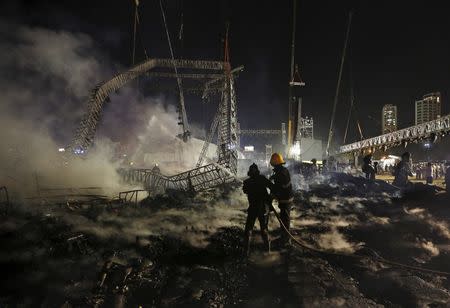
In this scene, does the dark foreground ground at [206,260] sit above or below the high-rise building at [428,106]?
below

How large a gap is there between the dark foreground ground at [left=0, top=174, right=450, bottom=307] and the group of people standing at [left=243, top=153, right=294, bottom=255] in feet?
1.31

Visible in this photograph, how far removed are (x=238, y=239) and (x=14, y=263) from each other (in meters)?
4.37

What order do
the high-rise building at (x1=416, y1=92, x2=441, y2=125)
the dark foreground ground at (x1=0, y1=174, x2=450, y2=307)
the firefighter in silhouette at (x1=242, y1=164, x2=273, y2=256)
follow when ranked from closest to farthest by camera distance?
the dark foreground ground at (x1=0, y1=174, x2=450, y2=307), the firefighter in silhouette at (x1=242, y1=164, x2=273, y2=256), the high-rise building at (x1=416, y1=92, x2=441, y2=125)

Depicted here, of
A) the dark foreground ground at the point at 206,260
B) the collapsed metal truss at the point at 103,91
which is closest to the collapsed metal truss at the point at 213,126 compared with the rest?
the collapsed metal truss at the point at 103,91

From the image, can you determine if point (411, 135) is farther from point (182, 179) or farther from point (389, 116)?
point (389, 116)

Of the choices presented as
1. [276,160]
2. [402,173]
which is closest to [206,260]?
[276,160]

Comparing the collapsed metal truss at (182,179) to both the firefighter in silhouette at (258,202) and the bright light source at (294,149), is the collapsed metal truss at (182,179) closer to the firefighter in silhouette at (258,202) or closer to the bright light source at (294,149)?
the firefighter in silhouette at (258,202)

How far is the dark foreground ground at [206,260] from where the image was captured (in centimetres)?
445

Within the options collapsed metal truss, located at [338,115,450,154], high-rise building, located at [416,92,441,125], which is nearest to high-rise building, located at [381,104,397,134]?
high-rise building, located at [416,92,441,125]

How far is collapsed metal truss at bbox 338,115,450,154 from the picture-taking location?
16.4 metres

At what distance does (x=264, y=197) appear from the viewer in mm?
6477

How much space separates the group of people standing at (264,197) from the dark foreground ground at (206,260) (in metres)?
0.40

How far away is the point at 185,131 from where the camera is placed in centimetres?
2627

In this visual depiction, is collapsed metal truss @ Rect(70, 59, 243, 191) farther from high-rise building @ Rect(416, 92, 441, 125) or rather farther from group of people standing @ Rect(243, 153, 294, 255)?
high-rise building @ Rect(416, 92, 441, 125)
